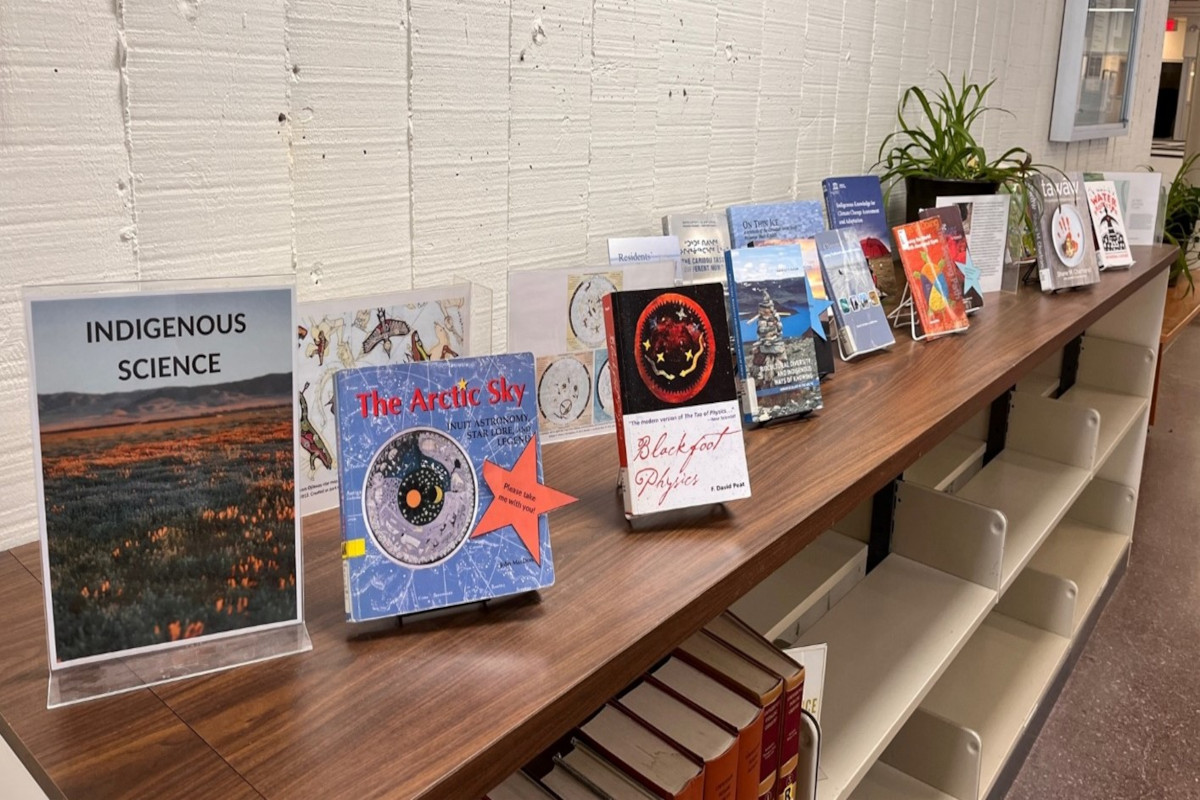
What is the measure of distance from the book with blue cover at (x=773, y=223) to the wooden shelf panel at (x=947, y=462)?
3.23 ft

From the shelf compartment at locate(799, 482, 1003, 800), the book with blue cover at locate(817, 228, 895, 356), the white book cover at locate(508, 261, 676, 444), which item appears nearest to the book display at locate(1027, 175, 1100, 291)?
the shelf compartment at locate(799, 482, 1003, 800)

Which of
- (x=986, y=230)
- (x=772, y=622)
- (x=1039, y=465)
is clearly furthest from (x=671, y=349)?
(x=1039, y=465)

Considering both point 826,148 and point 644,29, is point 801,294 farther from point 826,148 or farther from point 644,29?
point 826,148

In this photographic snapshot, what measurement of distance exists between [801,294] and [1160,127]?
12.5m

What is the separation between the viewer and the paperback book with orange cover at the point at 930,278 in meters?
1.90

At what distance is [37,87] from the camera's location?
88 centimetres

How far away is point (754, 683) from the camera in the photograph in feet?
4.07

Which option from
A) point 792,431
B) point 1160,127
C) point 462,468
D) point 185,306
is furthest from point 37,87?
point 1160,127

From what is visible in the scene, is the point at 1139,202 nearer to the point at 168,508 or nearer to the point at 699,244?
the point at 699,244

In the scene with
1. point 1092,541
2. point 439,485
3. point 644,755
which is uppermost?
point 439,485

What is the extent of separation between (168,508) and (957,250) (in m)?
1.72

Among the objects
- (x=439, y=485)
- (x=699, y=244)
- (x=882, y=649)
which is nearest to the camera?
(x=439, y=485)

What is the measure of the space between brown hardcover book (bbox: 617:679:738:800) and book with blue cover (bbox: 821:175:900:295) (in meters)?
1.16

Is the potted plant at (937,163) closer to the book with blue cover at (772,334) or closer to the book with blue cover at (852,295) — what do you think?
the book with blue cover at (852,295)
